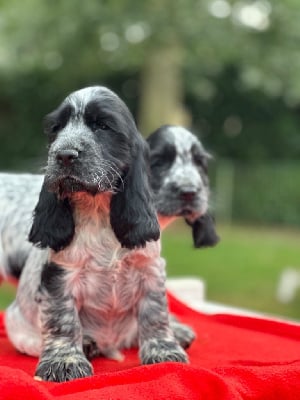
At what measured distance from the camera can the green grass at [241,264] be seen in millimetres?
7652

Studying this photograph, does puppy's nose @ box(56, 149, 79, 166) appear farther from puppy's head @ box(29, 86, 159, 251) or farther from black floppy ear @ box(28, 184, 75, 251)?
black floppy ear @ box(28, 184, 75, 251)

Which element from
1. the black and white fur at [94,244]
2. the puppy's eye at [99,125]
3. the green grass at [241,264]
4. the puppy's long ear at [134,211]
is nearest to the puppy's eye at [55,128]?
the black and white fur at [94,244]

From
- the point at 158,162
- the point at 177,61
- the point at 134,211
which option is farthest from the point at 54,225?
the point at 177,61

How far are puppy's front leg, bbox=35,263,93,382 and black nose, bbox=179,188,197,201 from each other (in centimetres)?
55

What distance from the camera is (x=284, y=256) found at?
1026 centimetres

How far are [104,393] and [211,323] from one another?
1.34 metres

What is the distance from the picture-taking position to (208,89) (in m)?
15.0

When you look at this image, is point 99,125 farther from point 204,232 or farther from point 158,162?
point 204,232

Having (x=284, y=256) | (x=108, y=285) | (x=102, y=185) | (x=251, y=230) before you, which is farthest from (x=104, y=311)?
(x=251, y=230)

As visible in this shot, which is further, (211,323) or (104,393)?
(211,323)

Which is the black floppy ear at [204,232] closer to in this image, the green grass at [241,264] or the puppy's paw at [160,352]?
the puppy's paw at [160,352]

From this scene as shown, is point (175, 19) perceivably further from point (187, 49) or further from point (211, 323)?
point (211, 323)

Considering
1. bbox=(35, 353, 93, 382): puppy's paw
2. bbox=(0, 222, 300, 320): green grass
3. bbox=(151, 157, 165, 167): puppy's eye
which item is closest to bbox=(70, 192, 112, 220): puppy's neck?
bbox=(35, 353, 93, 382): puppy's paw

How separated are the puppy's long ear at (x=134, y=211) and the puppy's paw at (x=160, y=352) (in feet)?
1.12
